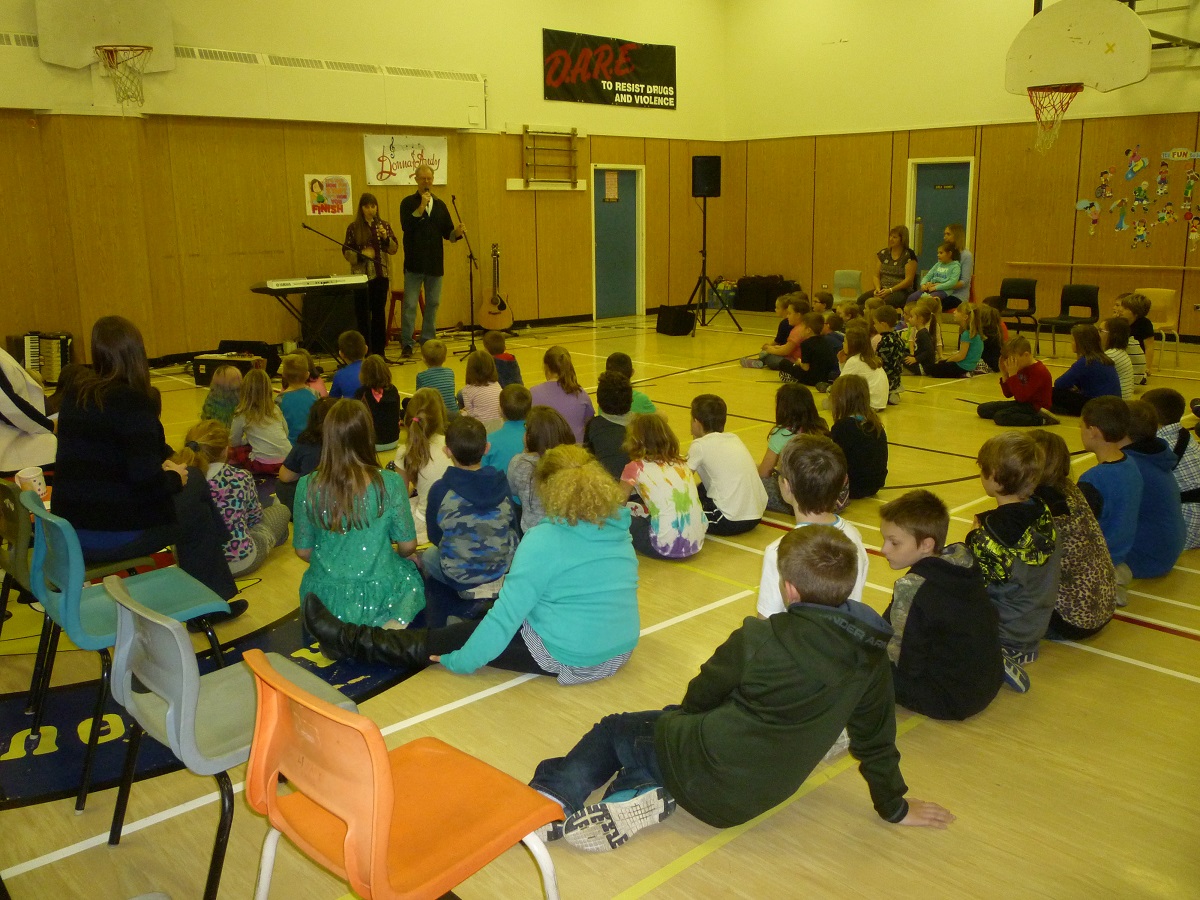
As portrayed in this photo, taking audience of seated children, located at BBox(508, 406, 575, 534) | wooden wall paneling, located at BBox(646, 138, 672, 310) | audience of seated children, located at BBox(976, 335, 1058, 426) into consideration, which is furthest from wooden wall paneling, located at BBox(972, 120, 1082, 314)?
audience of seated children, located at BBox(508, 406, 575, 534)

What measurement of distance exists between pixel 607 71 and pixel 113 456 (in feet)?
39.2

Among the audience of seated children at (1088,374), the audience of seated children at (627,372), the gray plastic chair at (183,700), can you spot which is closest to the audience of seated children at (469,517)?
the gray plastic chair at (183,700)

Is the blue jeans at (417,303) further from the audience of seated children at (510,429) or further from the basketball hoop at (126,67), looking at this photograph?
the audience of seated children at (510,429)

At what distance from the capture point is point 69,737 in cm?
330

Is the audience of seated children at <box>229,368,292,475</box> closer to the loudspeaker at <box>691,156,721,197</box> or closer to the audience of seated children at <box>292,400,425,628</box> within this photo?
the audience of seated children at <box>292,400,425,628</box>

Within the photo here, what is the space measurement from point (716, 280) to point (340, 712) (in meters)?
15.1

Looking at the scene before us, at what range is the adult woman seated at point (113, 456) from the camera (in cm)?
361

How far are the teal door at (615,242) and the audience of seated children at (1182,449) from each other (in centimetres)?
1060

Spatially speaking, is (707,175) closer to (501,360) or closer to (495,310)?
(495,310)

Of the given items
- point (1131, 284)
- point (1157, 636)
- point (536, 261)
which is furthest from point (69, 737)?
point (1131, 284)

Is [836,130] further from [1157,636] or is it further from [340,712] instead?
[340,712]

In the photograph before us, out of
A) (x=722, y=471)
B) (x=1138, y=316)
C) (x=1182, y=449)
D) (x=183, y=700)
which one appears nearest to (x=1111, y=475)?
(x=1182, y=449)

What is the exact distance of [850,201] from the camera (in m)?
14.5

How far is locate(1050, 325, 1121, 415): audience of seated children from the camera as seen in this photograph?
24.9 ft
